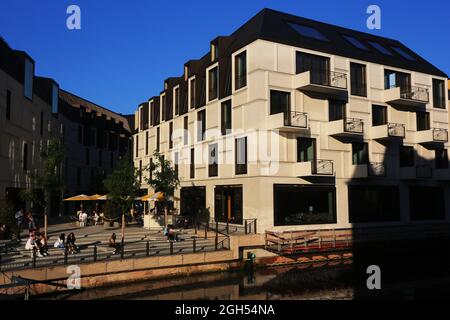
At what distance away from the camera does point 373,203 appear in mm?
29062

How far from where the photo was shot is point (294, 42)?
2658cm

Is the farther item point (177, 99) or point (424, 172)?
point (177, 99)

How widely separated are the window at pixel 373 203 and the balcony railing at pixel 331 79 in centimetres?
741

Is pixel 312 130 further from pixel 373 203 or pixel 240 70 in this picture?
pixel 373 203

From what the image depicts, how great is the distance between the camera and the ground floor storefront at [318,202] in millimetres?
24980

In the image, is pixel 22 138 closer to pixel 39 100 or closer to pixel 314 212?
pixel 39 100

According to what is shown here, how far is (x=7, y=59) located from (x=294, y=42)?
22179 mm

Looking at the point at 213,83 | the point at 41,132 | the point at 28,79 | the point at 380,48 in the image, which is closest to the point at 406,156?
the point at 380,48

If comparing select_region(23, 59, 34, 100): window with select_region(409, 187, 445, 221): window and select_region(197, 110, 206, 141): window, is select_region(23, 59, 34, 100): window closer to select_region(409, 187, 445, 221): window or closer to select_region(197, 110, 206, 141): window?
select_region(197, 110, 206, 141): window

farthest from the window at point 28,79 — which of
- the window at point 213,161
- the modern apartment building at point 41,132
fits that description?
the window at point 213,161

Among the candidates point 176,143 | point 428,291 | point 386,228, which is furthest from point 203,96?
point 428,291

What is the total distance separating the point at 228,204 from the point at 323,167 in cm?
736

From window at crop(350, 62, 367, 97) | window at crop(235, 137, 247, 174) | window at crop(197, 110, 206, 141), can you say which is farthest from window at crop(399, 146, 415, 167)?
window at crop(197, 110, 206, 141)

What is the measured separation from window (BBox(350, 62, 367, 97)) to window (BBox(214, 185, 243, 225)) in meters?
11.6
